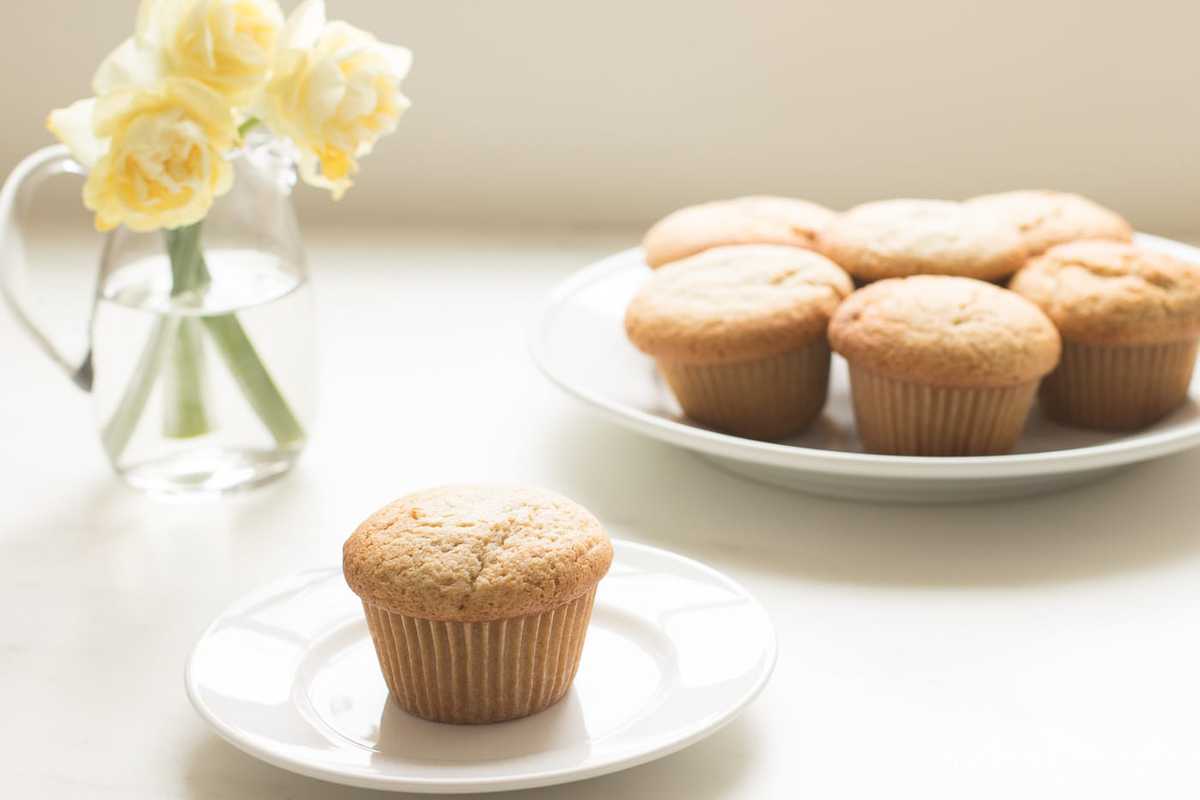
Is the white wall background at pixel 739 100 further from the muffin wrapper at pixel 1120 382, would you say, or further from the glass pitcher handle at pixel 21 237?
the glass pitcher handle at pixel 21 237

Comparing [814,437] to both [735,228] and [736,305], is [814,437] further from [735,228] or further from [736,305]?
[735,228]

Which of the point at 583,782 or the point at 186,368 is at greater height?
the point at 186,368

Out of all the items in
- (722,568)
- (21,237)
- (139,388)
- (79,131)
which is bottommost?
(722,568)

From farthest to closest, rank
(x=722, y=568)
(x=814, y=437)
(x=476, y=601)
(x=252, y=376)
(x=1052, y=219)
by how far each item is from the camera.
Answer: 1. (x=1052, y=219)
2. (x=814, y=437)
3. (x=252, y=376)
4. (x=722, y=568)
5. (x=476, y=601)

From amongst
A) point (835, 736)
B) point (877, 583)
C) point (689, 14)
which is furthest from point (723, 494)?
point (689, 14)

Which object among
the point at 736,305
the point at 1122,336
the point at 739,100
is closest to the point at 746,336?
the point at 736,305

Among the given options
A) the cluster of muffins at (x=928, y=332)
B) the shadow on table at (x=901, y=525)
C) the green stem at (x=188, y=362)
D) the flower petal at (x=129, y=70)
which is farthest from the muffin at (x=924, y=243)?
the flower petal at (x=129, y=70)

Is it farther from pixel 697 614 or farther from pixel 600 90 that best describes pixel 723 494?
pixel 600 90

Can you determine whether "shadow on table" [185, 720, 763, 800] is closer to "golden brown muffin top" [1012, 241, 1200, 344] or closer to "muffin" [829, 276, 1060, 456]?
"muffin" [829, 276, 1060, 456]
